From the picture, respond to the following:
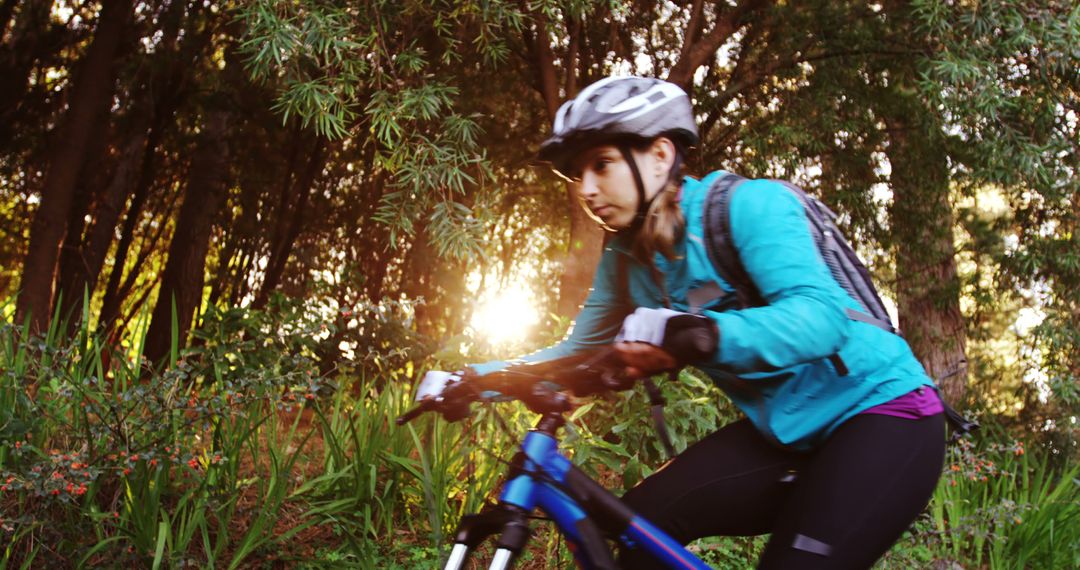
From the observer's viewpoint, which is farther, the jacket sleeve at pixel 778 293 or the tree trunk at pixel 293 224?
the tree trunk at pixel 293 224

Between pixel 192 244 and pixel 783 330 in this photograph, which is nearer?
pixel 783 330

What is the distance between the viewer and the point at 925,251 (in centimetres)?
739

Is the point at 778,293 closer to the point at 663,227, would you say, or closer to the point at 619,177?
the point at 663,227

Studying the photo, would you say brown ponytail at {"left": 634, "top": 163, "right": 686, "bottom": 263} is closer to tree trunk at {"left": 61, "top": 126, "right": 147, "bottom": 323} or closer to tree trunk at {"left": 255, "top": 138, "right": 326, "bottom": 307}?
tree trunk at {"left": 255, "top": 138, "right": 326, "bottom": 307}

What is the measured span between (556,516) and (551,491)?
0.06 m

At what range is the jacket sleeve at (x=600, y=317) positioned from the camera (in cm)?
256

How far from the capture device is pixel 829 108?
6.67m

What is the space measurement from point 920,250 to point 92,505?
19.6ft

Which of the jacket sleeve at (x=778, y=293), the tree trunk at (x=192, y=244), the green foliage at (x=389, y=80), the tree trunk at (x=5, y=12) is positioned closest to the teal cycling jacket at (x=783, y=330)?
the jacket sleeve at (x=778, y=293)

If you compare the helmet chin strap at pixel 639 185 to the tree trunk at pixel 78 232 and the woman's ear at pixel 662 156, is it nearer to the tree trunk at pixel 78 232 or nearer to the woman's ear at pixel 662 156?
the woman's ear at pixel 662 156

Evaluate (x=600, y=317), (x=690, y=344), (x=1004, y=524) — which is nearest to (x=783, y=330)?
(x=690, y=344)

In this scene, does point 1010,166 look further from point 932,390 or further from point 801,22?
point 932,390

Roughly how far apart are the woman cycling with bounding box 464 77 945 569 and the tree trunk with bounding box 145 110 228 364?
24.9 feet

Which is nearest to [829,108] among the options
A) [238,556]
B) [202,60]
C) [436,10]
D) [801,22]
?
[801,22]
